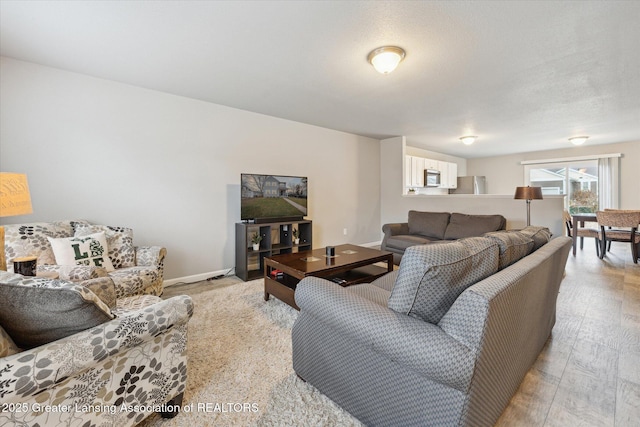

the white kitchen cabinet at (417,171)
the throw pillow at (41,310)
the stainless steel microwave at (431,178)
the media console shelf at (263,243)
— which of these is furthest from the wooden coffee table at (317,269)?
the stainless steel microwave at (431,178)

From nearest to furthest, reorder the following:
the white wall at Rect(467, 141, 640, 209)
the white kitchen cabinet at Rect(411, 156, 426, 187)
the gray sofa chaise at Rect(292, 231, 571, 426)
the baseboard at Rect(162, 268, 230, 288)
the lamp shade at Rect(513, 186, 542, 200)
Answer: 1. the gray sofa chaise at Rect(292, 231, 571, 426)
2. the baseboard at Rect(162, 268, 230, 288)
3. the lamp shade at Rect(513, 186, 542, 200)
4. the white wall at Rect(467, 141, 640, 209)
5. the white kitchen cabinet at Rect(411, 156, 426, 187)

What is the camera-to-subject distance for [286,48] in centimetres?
231

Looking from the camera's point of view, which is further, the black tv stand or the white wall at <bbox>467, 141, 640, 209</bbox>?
the white wall at <bbox>467, 141, 640, 209</bbox>

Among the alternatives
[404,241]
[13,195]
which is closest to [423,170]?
[404,241]

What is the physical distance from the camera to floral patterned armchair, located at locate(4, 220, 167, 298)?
199 cm

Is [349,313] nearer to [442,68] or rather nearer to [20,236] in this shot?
[442,68]

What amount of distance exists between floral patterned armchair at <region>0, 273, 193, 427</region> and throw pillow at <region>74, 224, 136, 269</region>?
163 centimetres

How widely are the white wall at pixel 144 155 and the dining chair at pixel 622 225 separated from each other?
4834 millimetres

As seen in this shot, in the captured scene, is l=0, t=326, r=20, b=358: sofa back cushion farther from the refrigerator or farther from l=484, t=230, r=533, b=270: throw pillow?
the refrigerator

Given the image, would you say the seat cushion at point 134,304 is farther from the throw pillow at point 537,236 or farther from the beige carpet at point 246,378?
the throw pillow at point 537,236

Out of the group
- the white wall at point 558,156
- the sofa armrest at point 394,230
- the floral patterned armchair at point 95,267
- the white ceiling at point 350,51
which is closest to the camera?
the white ceiling at point 350,51

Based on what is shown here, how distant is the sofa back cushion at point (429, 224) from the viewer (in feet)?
14.2

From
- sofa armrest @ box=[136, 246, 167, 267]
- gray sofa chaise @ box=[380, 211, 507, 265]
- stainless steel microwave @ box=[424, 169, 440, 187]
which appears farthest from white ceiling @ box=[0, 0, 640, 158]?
stainless steel microwave @ box=[424, 169, 440, 187]

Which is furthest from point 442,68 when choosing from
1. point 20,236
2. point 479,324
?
point 20,236
